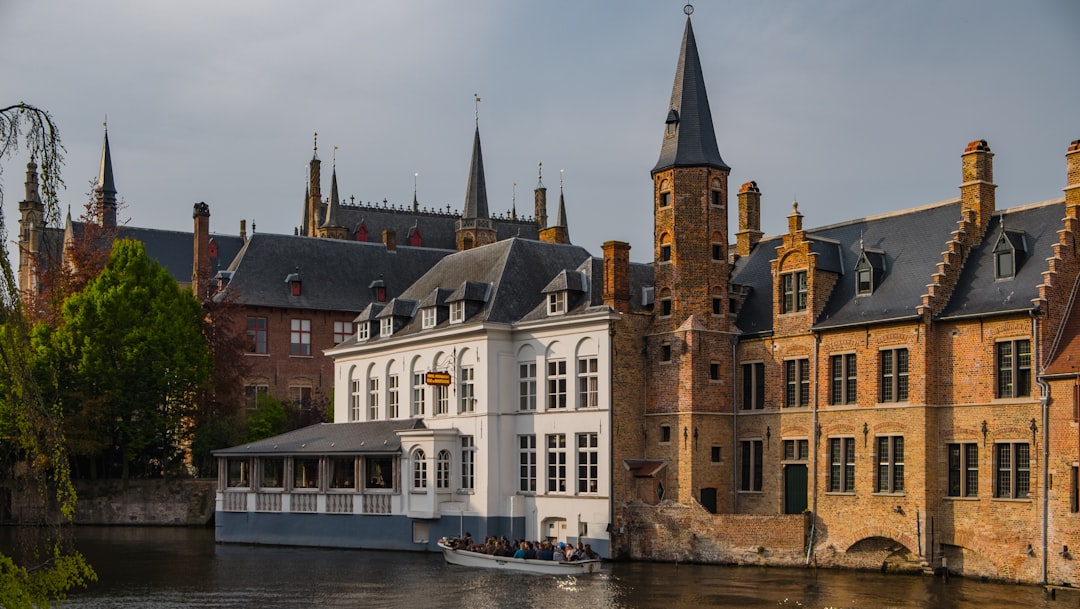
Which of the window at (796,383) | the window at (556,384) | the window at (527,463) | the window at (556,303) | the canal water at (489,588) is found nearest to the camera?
the canal water at (489,588)

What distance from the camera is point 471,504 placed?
4478 cm

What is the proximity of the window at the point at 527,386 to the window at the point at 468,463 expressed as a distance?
219 centimetres

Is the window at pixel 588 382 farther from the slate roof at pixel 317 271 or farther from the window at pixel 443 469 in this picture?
the slate roof at pixel 317 271

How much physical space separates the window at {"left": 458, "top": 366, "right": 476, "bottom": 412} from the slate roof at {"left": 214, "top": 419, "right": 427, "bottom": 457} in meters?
2.14

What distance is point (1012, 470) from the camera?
3434 centimetres

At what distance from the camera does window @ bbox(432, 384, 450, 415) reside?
47.1m

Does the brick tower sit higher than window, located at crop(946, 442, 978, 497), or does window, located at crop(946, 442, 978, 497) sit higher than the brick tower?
the brick tower

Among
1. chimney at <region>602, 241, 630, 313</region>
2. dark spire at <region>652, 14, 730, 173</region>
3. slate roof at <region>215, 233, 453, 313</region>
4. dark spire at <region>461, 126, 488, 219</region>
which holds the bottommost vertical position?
chimney at <region>602, 241, 630, 313</region>

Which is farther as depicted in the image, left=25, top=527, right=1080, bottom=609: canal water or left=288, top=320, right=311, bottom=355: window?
left=288, top=320, right=311, bottom=355: window

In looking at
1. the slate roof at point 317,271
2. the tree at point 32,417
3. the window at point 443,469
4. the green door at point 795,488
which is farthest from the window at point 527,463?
the tree at point 32,417

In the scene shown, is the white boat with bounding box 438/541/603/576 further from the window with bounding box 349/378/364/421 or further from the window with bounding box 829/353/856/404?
the window with bounding box 349/378/364/421

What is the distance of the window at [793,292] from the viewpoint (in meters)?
40.6

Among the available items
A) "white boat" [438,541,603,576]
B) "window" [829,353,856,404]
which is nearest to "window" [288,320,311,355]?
"white boat" [438,541,603,576]

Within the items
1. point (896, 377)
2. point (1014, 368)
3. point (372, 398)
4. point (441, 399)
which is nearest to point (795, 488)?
point (896, 377)
